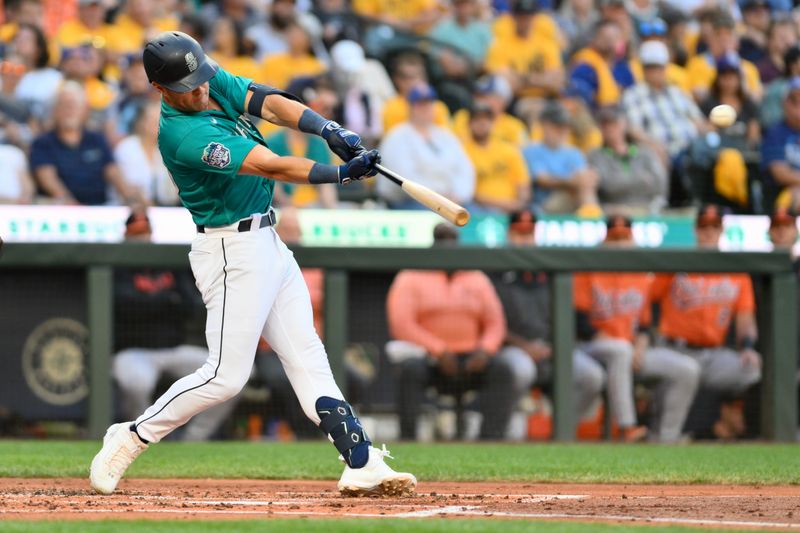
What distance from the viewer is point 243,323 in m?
5.55

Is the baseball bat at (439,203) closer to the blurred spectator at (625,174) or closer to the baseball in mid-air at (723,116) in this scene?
the blurred spectator at (625,174)

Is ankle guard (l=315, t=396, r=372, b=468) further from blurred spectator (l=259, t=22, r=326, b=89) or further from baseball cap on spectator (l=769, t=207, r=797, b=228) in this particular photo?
blurred spectator (l=259, t=22, r=326, b=89)

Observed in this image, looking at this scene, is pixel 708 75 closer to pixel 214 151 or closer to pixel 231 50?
pixel 231 50

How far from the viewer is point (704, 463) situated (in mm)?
7660

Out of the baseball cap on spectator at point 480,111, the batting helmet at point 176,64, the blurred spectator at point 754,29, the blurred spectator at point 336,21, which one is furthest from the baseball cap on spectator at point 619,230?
the blurred spectator at point 754,29

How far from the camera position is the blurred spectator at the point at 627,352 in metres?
9.62

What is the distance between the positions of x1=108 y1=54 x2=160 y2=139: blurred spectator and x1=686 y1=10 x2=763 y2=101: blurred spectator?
591 centimetres

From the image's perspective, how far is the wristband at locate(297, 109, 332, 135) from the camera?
544 centimetres

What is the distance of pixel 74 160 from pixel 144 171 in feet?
1.80

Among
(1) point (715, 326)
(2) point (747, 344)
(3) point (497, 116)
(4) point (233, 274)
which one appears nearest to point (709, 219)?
(1) point (715, 326)

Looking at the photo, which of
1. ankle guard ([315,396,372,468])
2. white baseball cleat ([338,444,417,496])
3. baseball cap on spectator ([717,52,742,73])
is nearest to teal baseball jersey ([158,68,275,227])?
ankle guard ([315,396,372,468])

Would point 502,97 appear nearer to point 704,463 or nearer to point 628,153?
point 628,153

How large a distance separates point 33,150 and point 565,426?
456cm

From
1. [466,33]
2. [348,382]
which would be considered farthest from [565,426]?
→ [466,33]
